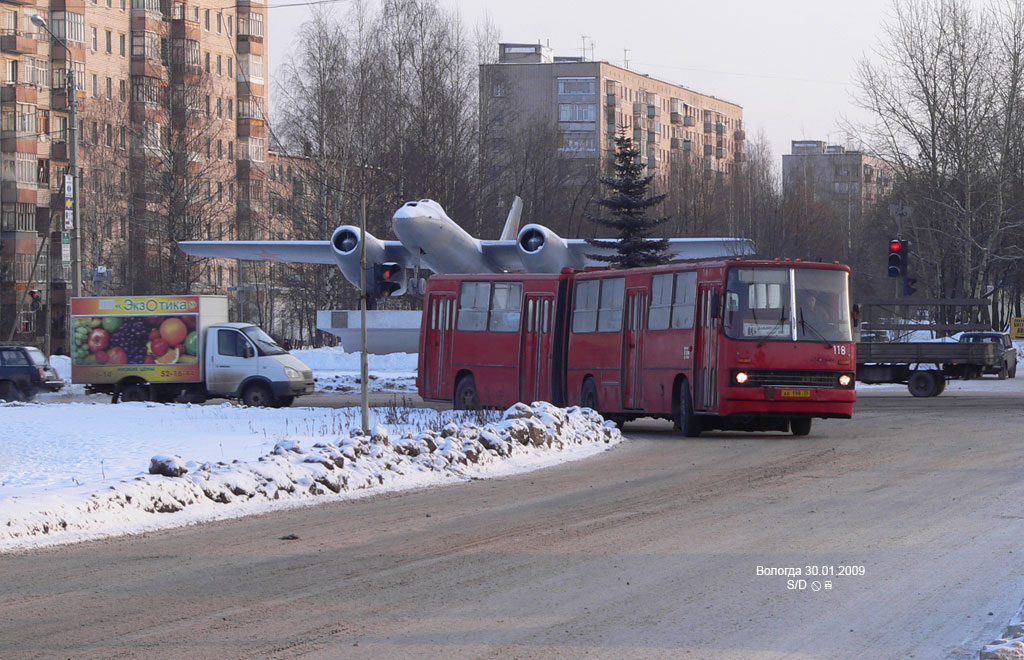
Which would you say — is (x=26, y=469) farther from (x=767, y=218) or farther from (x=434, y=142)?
(x=767, y=218)

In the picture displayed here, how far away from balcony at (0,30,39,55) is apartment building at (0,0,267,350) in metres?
0.07

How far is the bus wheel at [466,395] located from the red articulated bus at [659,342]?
3 centimetres

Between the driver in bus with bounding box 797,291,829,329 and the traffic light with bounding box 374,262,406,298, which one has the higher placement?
the traffic light with bounding box 374,262,406,298

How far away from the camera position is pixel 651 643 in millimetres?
6617

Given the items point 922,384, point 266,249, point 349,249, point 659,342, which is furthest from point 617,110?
point 659,342

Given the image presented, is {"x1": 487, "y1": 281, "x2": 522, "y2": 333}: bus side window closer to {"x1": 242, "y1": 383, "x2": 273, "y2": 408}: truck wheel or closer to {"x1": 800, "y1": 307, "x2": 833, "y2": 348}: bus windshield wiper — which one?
{"x1": 800, "y1": 307, "x2": 833, "y2": 348}: bus windshield wiper

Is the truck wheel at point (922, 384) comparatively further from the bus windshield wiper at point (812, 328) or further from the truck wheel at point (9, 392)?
the truck wheel at point (9, 392)

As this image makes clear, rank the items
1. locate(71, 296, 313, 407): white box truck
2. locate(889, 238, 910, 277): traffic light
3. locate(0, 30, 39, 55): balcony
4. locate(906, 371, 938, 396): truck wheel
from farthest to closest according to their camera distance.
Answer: locate(0, 30, 39, 55): balcony, locate(889, 238, 910, 277): traffic light, locate(906, 371, 938, 396): truck wheel, locate(71, 296, 313, 407): white box truck

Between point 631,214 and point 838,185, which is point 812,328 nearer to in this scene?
point 631,214

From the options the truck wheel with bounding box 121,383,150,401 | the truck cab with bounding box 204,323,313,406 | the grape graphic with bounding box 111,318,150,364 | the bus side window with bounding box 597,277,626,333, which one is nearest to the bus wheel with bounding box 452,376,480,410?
the bus side window with bounding box 597,277,626,333

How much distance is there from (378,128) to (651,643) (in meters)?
54.2

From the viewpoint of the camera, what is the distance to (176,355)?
1172 inches

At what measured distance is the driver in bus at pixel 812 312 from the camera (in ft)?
64.5

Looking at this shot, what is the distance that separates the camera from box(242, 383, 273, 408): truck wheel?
94.4 feet
